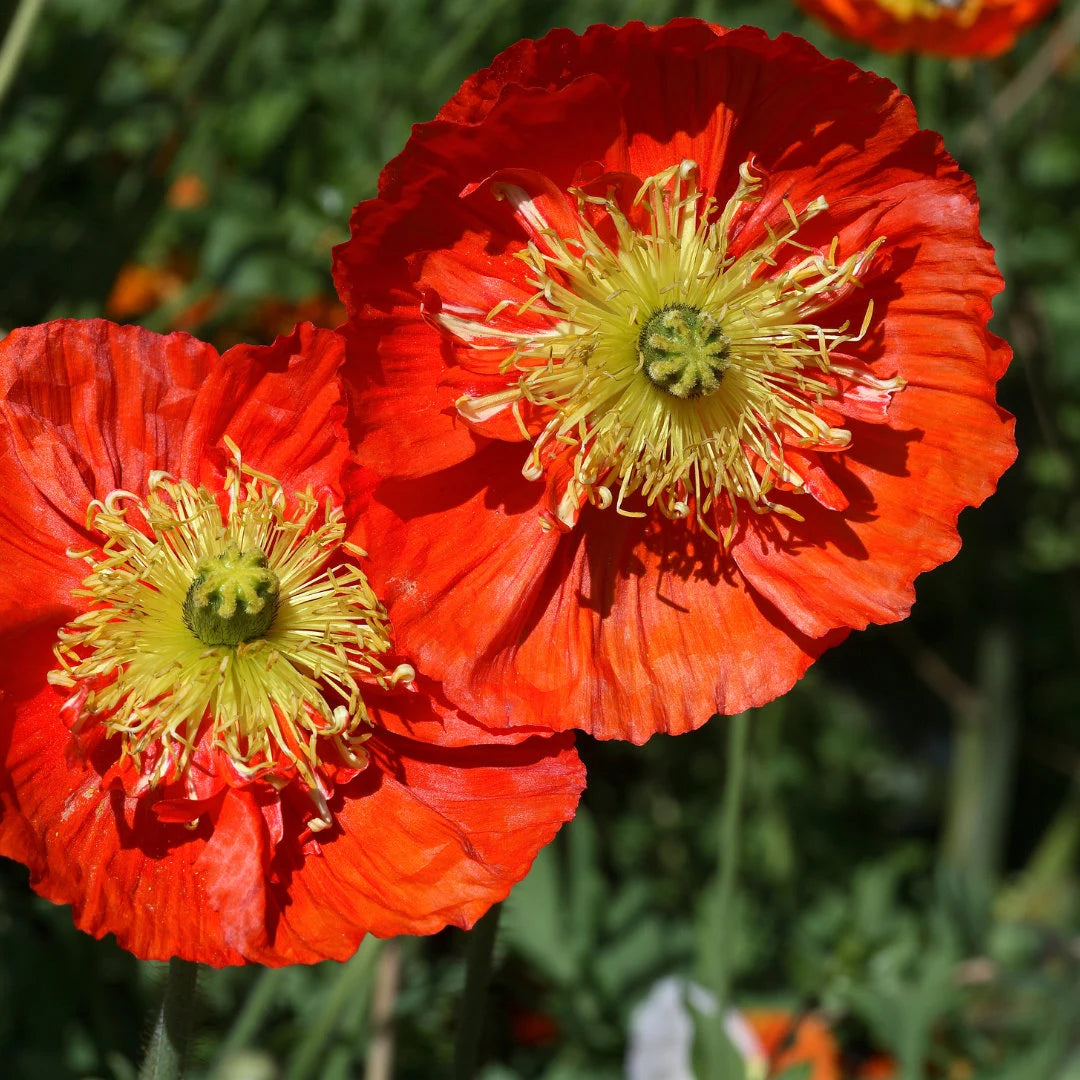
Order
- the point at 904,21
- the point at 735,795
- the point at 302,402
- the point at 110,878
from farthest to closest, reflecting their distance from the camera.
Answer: the point at 904,21 < the point at 735,795 < the point at 302,402 < the point at 110,878

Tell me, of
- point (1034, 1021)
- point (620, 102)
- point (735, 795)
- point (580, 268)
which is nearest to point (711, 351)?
point (580, 268)

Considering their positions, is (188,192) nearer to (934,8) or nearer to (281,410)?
(934,8)

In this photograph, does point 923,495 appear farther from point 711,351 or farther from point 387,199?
point 387,199

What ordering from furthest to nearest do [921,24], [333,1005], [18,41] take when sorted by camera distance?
[921,24]
[18,41]
[333,1005]

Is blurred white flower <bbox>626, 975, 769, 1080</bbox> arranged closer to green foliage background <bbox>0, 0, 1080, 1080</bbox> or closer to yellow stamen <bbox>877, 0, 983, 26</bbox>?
green foliage background <bbox>0, 0, 1080, 1080</bbox>

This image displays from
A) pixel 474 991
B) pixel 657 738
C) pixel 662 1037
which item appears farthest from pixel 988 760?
pixel 474 991

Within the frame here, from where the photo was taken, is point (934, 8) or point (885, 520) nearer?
point (885, 520)
